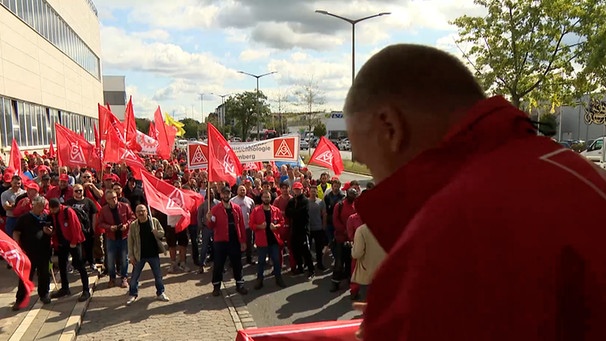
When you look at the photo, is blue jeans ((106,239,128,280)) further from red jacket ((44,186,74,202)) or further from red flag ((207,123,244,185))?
red flag ((207,123,244,185))

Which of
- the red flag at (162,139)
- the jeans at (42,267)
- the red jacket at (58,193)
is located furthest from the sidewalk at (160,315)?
the red flag at (162,139)

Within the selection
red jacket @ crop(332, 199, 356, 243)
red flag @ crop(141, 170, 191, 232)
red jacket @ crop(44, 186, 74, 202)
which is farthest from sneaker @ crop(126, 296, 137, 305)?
red jacket @ crop(332, 199, 356, 243)

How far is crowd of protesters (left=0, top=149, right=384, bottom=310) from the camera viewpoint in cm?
849

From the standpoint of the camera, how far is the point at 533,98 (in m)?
20.2

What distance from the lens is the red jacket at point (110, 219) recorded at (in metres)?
9.37

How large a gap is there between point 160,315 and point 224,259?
5.59ft

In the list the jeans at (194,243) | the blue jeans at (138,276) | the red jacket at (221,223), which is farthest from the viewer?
the jeans at (194,243)

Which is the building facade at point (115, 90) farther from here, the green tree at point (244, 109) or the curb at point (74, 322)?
the curb at point (74, 322)

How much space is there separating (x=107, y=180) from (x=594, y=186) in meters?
11.4

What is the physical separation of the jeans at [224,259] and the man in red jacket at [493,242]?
848cm

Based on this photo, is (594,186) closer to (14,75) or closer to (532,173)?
(532,173)

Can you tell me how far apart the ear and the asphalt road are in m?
6.88

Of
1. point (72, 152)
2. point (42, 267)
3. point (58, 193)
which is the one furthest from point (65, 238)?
point (72, 152)

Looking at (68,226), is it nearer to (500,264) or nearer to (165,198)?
(165,198)
